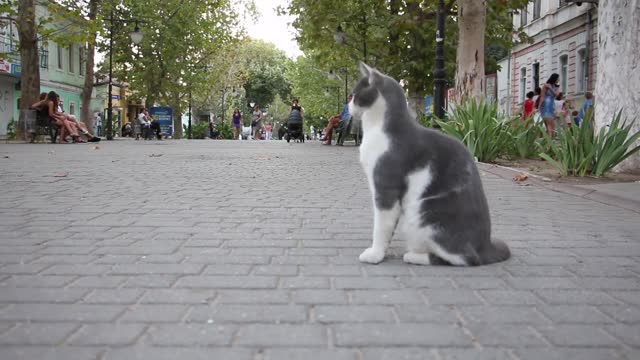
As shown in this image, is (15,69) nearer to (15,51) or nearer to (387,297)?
(15,51)

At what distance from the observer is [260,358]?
2428 millimetres

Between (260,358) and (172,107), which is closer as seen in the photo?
(260,358)

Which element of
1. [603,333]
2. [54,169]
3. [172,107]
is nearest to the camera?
[603,333]

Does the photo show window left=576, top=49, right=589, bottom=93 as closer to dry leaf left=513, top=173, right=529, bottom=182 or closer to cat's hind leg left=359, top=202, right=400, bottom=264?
dry leaf left=513, top=173, right=529, bottom=182

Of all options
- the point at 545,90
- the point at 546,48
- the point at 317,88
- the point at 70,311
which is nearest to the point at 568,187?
the point at 70,311

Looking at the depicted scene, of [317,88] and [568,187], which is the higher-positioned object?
[317,88]

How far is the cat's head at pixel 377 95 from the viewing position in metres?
3.85

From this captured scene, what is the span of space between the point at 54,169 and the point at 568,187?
8.27 metres

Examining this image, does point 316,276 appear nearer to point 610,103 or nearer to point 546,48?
point 610,103

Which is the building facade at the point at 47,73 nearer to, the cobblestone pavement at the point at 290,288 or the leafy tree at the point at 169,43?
the leafy tree at the point at 169,43

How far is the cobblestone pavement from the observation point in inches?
102

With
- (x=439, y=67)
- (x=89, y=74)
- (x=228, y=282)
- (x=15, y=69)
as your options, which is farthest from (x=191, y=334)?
(x=15, y=69)

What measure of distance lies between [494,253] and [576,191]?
448cm

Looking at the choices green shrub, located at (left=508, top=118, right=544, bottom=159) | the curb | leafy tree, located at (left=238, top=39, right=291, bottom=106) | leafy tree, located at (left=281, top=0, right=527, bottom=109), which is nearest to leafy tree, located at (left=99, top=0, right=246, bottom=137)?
leafy tree, located at (left=281, top=0, right=527, bottom=109)
